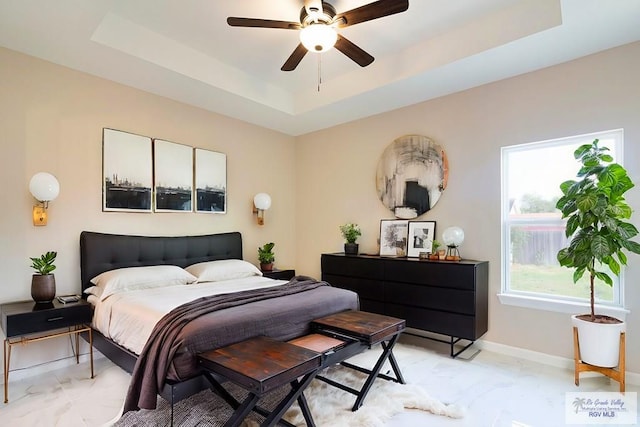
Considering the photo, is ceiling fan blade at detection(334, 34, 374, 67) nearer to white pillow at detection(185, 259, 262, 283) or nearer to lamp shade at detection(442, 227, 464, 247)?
lamp shade at detection(442, 227, 464, 247)

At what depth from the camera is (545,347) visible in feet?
10.2

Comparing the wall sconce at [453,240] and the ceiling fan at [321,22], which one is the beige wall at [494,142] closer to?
the wall sconce at [453,240]

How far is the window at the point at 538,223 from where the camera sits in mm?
3105

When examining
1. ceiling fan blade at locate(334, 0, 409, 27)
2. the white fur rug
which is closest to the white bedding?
the white fur rug

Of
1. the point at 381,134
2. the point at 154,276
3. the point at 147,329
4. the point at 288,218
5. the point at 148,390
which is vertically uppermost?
the point at 381,134

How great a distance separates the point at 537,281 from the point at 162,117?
4253 mm

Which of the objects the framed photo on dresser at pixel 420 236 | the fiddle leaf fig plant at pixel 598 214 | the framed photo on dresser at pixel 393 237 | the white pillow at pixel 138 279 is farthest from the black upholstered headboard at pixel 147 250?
the fiddle leaf fig plant at pixel 598 214

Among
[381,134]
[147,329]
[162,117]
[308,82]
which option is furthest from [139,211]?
[381,134]

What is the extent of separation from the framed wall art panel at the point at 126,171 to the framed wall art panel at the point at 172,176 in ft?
0.29

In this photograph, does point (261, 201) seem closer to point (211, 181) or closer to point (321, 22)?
point (211, 181)

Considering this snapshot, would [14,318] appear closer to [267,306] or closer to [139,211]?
[139,211]

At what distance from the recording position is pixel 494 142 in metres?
3.48

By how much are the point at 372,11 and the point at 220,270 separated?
282 centimetres

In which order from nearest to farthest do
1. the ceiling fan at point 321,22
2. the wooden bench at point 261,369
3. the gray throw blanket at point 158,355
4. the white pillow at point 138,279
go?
the wooden bench at point 261,369 → the gray throw blanket at point 158,355 → the ceiling fan at point 321,22 → the white pillow at point 138,279
